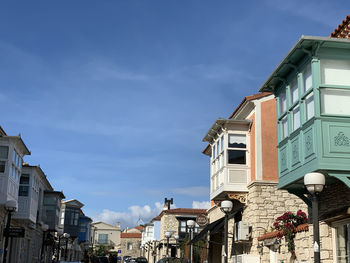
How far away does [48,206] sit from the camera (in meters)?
43.5

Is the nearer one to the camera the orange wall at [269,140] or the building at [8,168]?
the orange wall at [269,140]

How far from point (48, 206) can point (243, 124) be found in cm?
2615

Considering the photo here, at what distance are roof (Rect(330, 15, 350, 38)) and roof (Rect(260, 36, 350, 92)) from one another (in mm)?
2562

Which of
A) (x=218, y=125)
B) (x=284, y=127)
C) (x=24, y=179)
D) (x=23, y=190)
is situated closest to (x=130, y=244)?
(x=24, y=179)

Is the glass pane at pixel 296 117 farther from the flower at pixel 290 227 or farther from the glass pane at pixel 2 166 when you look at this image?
the glass pane at pixel 2 166

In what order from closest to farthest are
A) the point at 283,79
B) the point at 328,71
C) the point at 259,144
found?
the point at 328,71, the point at 283,79, the point at 259,144

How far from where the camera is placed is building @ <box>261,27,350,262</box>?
1145cm

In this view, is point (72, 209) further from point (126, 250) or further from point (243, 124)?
point (243, 124)

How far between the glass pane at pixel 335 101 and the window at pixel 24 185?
24727mm

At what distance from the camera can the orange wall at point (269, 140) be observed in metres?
21.8

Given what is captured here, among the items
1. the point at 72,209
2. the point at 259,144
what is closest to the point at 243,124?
the point at 259,144

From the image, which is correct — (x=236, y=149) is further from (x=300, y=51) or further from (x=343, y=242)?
(x=343, y=242)

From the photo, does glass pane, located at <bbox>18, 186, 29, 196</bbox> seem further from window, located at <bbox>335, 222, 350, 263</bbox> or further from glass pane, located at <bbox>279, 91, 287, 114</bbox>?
window, located at <bbox>335, 222, 350, 263</bbox>

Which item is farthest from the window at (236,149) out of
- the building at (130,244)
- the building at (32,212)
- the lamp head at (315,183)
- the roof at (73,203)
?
the building at (130,244)
